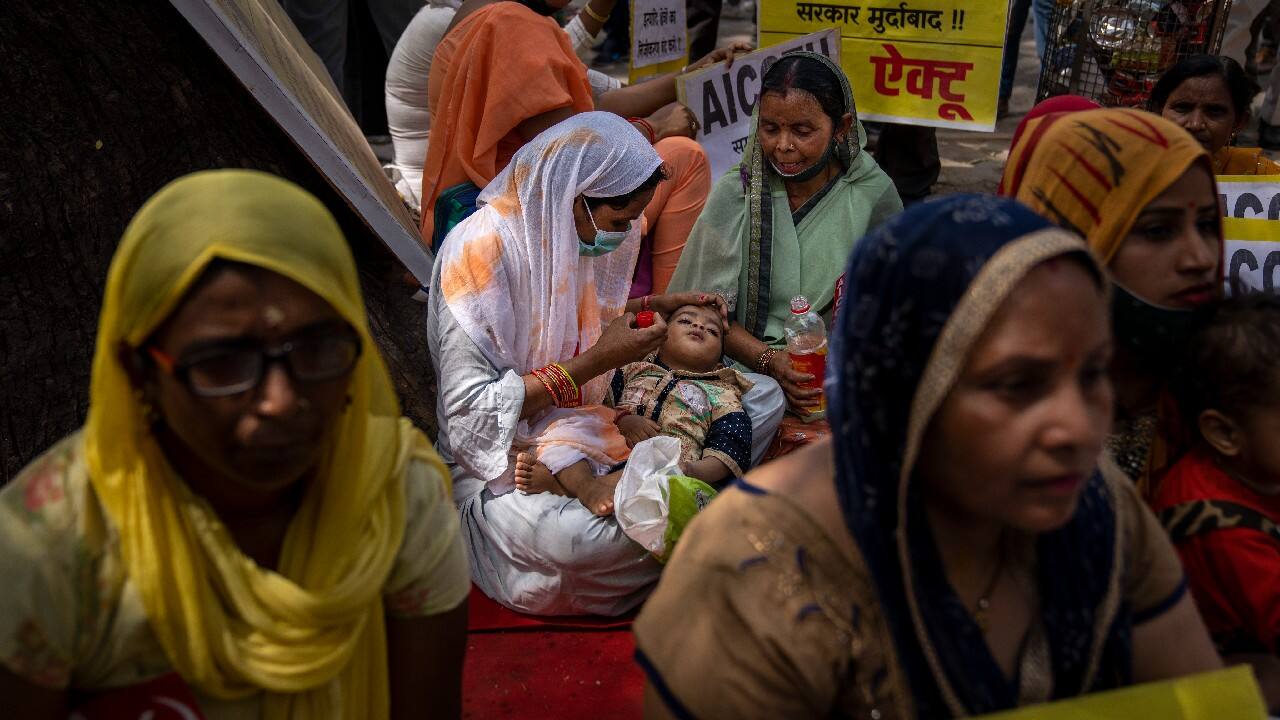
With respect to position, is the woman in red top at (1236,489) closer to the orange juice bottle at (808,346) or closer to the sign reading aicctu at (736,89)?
the orange juice bottle at (808,346)

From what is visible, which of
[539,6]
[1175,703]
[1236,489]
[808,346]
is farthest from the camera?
[539,6]

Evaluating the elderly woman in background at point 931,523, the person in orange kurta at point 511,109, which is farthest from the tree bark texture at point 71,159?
the elderly woman in background at point 931,523

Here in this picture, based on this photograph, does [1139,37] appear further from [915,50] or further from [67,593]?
[67,593]

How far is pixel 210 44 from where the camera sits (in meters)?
3.59

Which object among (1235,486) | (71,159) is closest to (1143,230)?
(1235,486)

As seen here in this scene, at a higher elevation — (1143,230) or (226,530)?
(1143,230)

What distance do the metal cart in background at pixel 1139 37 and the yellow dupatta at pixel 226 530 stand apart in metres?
4.55

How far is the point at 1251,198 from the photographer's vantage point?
346cm

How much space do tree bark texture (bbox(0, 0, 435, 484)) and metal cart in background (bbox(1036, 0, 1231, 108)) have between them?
3905 millimetres

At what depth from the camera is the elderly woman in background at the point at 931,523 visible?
1428 mm

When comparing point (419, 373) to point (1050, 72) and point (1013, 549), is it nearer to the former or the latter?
point (1013, 549)

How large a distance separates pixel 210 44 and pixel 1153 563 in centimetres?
309

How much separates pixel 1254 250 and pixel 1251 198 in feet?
1.39

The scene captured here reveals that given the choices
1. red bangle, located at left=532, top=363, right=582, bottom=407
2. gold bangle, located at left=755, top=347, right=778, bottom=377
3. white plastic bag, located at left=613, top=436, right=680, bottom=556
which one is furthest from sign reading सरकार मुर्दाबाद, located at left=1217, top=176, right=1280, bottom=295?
red bangle, located at left=532, top=363, right=582, bottom=407
